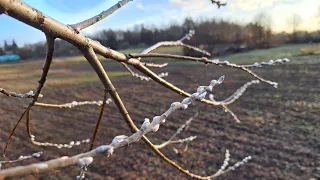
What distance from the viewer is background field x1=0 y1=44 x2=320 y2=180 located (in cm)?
371

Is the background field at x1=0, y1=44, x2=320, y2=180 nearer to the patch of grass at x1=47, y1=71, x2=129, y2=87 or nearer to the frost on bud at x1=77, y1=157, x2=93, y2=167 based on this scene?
the patch of grass at x1=47, y1=71, x2=129, y2=87

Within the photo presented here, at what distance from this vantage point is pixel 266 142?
4188 millimetres

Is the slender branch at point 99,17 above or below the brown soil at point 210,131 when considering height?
above

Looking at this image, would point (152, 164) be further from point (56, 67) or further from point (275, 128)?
point (56, 67)

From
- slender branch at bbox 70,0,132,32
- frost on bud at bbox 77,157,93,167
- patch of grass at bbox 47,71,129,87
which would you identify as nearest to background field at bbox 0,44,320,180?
patch of grass at bbox 47,71,129,87

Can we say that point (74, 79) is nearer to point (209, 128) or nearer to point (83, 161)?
point (209, 128)

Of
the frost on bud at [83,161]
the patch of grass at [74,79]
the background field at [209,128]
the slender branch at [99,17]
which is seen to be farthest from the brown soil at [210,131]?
the frost on bud at [83,161]

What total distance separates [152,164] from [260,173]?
44.1 inches

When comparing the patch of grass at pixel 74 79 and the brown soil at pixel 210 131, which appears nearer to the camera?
the brown soil at pixel 210 131

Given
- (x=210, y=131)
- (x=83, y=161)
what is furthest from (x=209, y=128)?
(x=83, y=161)

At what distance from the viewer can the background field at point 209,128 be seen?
371cm

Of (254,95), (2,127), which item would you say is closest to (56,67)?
(2,127)

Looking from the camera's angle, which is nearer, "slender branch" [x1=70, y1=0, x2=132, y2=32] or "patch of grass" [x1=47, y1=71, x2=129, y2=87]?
"slender branch" [x1=70, y1=0, x2=132, y2=32]

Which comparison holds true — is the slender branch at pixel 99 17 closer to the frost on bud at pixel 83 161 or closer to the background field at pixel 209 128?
the frost on bud at pixel 83 161
